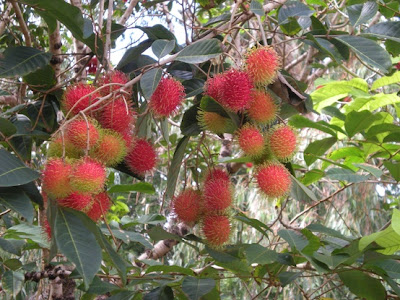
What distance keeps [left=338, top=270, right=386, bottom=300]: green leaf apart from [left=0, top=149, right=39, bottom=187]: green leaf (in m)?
0.74

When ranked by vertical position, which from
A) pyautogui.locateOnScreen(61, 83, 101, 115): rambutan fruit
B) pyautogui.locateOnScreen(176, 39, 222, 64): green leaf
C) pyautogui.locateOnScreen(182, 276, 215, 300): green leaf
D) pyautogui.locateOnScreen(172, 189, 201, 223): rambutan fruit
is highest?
pyautogui.locateOnScreen(176, 39, 222, 64): green leaf

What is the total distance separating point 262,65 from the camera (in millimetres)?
941

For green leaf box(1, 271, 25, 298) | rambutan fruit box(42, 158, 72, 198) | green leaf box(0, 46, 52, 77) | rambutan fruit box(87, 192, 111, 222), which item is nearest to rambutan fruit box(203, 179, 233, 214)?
rambutan fruit box(87, 192, 111, 222)

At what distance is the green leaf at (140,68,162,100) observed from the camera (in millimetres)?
868

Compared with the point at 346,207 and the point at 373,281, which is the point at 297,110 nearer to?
the point at 373,281

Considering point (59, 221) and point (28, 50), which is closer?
point (59, 221)

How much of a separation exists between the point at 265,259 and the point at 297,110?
0.34 metres

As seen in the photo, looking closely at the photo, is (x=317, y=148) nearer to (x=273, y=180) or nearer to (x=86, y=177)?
(x=273, y=180)

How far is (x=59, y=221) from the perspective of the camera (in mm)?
813

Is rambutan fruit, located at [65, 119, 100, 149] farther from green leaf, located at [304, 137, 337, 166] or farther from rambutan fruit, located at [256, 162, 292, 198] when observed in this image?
green leaf, located at [304, 137, 337, 166]

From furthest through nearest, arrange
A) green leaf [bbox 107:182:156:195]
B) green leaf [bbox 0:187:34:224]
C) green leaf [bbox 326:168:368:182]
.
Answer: green leaf [bbox 107:182:156:195]
green leaf [bbox 326:168:368:182]
green leaf [bbox 0:187:34:224]

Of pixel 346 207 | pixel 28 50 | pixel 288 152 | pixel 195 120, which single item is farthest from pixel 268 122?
pixel 346 207

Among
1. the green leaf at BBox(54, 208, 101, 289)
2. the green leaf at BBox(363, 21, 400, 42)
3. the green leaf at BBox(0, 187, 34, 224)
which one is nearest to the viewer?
the green leaf at BBox(54, 208, 101, 289)

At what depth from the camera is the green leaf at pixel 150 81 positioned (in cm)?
87
